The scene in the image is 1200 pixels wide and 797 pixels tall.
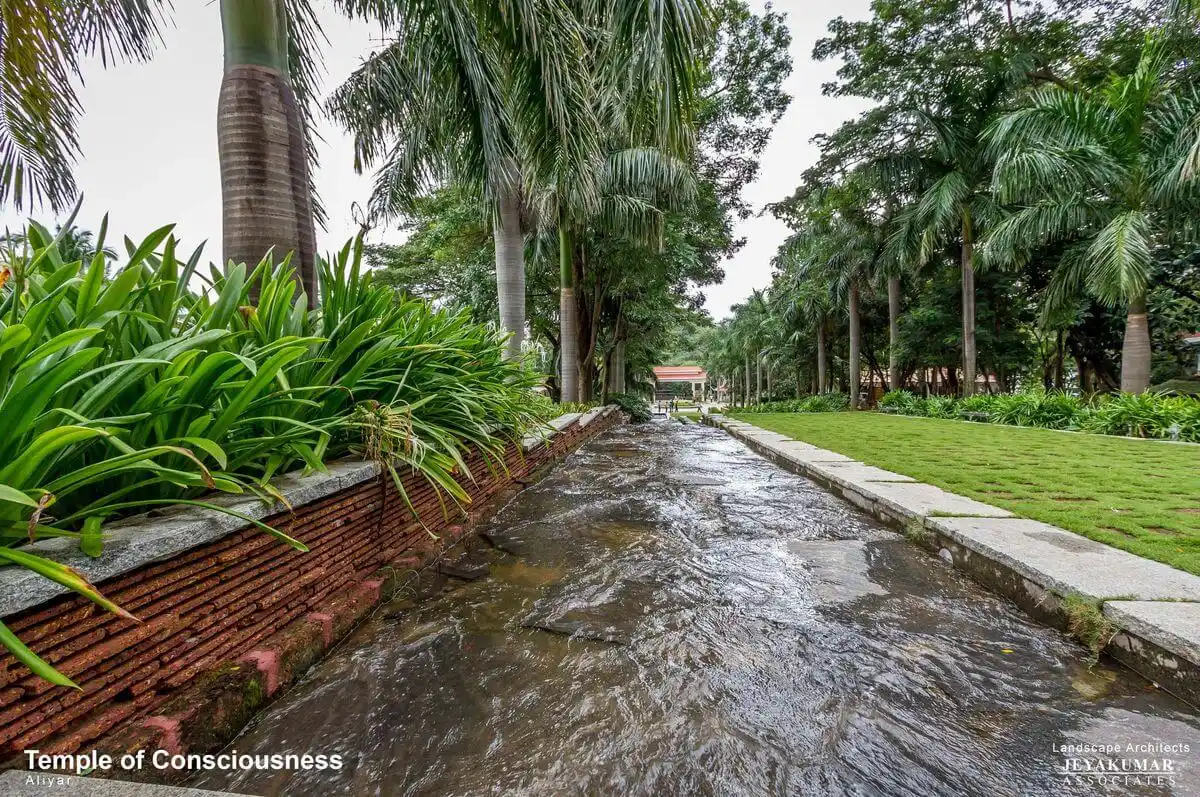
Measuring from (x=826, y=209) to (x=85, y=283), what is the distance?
64.9 feet

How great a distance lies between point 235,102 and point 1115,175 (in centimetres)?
1349

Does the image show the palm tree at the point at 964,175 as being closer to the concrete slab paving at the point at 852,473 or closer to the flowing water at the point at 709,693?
the concrete slab paving at the point at 852,473

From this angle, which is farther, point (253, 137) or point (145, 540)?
point (253, 137)

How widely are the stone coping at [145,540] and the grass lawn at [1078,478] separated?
12.2 ft

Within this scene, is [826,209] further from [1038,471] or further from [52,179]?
[52,179]

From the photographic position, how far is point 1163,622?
1.62 metres

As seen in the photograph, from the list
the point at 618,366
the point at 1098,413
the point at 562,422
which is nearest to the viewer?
the point at 562,422

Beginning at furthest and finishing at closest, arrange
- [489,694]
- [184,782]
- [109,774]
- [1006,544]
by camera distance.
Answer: [1006,544]
[489,694]
[184,782]
[109,774]

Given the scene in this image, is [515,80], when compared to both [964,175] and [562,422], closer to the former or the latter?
[562,422]

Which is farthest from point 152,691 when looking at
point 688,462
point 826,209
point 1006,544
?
point 826,209

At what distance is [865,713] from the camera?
1485 millimetres

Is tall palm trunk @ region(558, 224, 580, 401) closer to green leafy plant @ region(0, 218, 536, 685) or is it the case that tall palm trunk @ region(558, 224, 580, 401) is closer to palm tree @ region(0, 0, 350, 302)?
palm tree @ region(0, 0, 350, 302)

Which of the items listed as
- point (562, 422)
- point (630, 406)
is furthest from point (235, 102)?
point (630, 406)

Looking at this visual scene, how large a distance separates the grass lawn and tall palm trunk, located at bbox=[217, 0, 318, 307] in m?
5.07
